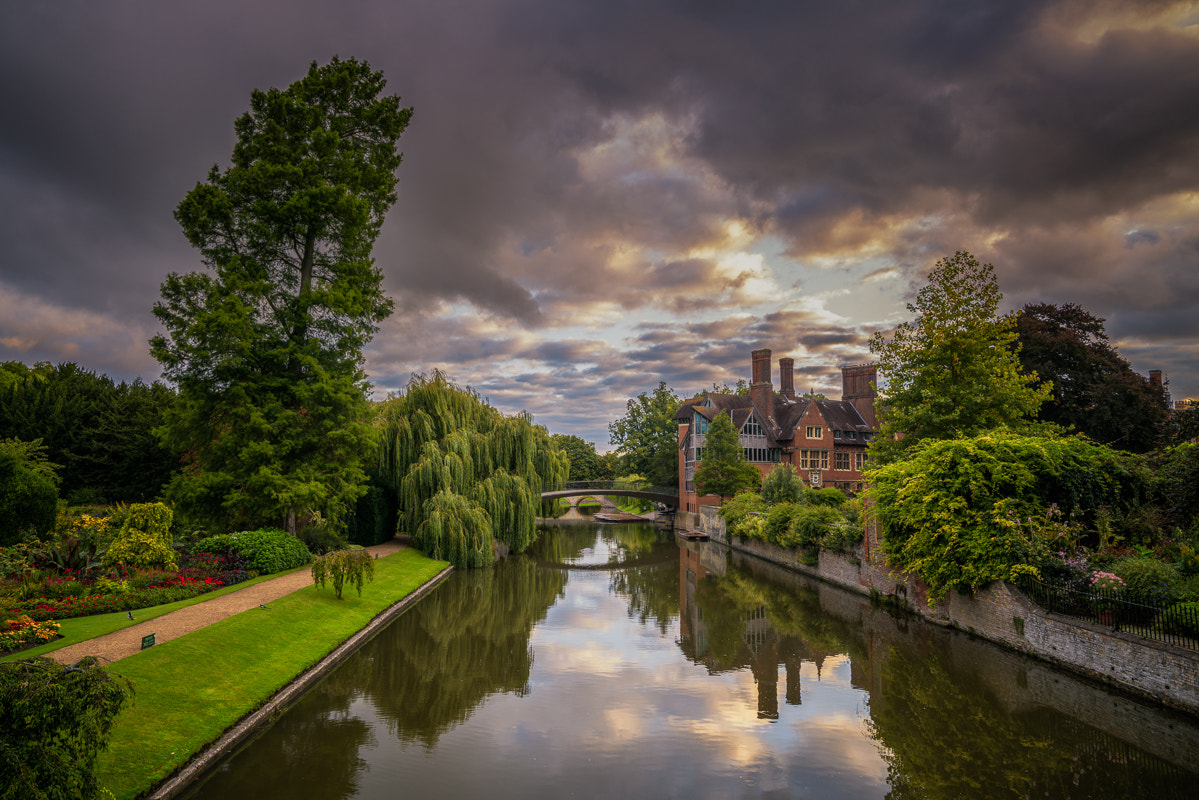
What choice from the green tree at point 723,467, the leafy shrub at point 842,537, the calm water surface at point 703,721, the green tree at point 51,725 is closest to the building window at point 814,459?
the green tree at point 723,467

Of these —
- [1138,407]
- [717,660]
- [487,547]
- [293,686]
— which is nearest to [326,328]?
[487,547]

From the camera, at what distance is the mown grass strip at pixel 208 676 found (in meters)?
7.96

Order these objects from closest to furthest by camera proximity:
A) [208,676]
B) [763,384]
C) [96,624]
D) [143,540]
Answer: [208,676]
[96,624]
[143,540]
[763,384]

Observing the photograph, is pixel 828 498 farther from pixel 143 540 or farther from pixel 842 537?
pixel 143 540

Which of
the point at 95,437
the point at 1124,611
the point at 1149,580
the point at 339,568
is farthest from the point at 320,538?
the point at 1149,580

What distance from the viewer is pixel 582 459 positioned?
85.5 meters

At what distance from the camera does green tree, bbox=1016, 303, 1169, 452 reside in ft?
86.3

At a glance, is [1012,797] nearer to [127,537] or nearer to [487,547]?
[127,537]

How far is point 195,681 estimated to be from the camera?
33.5 feet

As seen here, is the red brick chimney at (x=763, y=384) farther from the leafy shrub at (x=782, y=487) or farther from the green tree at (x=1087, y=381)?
the green tree at (x=1087, y=381)

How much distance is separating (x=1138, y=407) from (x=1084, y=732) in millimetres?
22970

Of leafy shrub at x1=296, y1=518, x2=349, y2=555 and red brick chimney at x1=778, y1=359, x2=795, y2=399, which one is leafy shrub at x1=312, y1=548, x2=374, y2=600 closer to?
leafy shrub at x1=296, y1=518, x2=349, y2=555

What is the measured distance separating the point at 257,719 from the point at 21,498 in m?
13.8

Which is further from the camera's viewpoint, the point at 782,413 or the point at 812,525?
the point at 782,413
